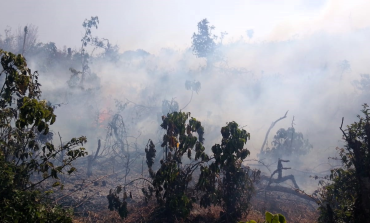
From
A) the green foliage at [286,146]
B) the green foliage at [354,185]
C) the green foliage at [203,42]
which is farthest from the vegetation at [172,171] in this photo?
the green foliage at [203,42]

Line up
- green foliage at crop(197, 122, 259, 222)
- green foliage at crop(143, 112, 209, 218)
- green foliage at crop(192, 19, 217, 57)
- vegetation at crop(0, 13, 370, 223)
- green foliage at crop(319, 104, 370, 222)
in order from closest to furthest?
vegetation at crop(0, 13, 370, 223) → green foliage at crop(319, 104, 370, 222) → green foliage at crop(143, 112, 209, 218) → green foliage at crop(197, 122, 259, 222) → green foliage at crop(192, 19, 217, 57)

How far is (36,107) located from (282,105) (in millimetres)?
24254

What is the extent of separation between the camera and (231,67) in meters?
31.2

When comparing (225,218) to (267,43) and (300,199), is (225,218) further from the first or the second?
(267,43)

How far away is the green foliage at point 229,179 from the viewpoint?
5.41 m

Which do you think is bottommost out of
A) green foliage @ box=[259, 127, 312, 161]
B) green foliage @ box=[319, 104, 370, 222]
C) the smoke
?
green foliage @ box=[319, 104, 370, 222]

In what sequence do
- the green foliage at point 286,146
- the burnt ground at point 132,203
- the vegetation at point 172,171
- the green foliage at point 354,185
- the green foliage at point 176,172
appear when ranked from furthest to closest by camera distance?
the green foliage at point 286,146, the burnt ground at point 132,203, the green foliage at point 176,172, the green foliage at point 354,185, the vegetation at point 172,171

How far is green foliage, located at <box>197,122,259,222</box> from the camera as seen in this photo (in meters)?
5.41

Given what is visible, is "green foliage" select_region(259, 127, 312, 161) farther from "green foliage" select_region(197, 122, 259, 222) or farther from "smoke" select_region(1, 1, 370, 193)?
"green foliage" select_region(197, 122, 259, 222)

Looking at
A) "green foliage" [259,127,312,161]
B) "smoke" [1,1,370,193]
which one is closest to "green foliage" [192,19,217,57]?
"smoke" [1,1,370,193]

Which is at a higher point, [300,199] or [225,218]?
[300,199]


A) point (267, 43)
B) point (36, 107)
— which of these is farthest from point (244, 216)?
A: point (267, 43)

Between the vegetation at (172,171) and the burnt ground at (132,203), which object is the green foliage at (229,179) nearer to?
the vegetation at (172,171)

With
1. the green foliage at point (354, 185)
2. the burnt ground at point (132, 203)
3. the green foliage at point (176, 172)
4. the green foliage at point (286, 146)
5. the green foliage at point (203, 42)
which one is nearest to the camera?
the green foliage at point (354, 185)
